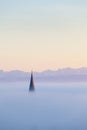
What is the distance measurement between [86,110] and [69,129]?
7993 centimetres

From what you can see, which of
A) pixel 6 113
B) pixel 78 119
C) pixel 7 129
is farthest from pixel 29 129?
pixel 6 113

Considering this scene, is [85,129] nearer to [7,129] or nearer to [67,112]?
[7,129]

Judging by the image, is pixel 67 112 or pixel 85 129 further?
pixel 67 112

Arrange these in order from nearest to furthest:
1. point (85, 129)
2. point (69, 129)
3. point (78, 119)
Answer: point (85, 129) → point (69, 129) → point (78, 119)

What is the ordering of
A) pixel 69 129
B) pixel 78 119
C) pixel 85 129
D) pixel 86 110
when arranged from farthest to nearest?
pixel 86 110, pixel 78 119, pixel 69 129, pixel 85 129

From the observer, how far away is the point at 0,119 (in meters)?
169

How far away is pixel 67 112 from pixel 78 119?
36.8m

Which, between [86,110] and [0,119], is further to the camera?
[86,110]

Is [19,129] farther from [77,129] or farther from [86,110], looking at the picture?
[86,110]

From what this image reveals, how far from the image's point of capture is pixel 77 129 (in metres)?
118

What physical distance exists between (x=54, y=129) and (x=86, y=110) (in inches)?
3010

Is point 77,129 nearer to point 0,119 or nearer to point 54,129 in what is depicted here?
point 54,129

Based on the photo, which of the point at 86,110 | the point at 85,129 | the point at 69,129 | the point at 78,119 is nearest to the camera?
the point at 85,129

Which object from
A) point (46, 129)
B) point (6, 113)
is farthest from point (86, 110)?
point (46, 129)
